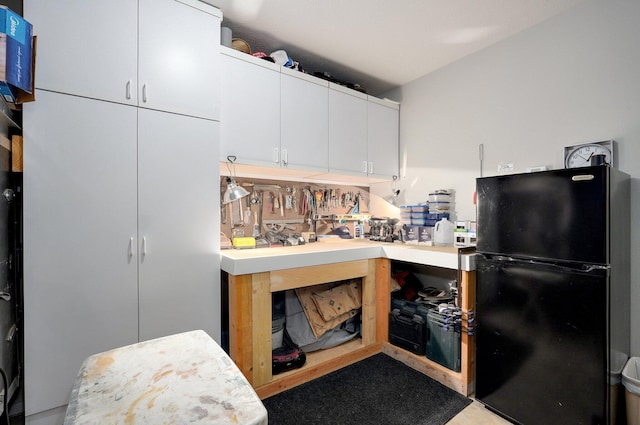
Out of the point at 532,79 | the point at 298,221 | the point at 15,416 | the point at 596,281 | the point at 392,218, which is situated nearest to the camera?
the point at 596,281

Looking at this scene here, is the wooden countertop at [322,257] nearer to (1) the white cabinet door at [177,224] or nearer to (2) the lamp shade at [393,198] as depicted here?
(1) the white cabinet door at [177,224]

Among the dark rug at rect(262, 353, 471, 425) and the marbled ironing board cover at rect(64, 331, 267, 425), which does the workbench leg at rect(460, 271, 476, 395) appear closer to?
the dark rug at rect(262, 353, 471, 425)

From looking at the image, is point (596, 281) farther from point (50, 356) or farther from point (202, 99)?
point (50, 356)

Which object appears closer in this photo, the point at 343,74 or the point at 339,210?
the point at 343,74

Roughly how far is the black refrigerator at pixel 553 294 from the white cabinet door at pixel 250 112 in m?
1.58

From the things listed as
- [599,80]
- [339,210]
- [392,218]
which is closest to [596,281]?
[599,80]

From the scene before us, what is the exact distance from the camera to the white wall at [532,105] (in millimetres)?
1756

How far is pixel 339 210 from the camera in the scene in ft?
10.5

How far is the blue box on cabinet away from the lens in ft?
3.82

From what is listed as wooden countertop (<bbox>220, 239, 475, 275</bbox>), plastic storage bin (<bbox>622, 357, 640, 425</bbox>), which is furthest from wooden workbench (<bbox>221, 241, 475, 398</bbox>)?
plastic storage bin (<bbox>622, 357, 640, 425</bbox>)

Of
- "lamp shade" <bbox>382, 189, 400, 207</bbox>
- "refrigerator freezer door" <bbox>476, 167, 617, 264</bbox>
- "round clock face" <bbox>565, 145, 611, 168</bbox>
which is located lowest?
"refrigerator freezer door" <bbox>476, 167, 617, 264</bbox>

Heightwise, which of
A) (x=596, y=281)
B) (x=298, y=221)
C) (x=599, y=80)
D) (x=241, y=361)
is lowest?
(x=241, y=361)

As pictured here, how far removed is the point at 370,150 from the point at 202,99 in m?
1.68

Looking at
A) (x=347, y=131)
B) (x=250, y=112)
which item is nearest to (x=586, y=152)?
(x=347, y=131)
